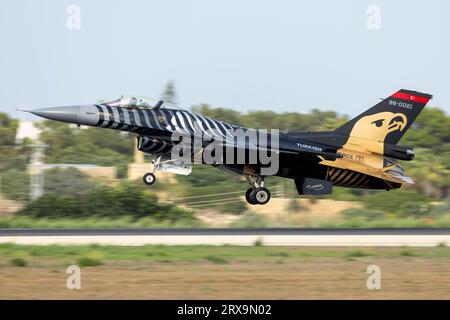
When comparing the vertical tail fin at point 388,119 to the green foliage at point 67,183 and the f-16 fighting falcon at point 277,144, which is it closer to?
the f-16 fighting falcon at point 277,144

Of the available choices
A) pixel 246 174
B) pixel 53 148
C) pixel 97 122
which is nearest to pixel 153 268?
pixel 97 122

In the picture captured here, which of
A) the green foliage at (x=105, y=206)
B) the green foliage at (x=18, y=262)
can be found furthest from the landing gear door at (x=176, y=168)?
the green foliage at (x=18, y=262)

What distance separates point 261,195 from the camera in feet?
98.5

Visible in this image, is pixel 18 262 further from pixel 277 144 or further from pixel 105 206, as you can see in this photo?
pixel 105 206

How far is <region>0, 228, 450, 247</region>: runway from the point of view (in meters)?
24.2

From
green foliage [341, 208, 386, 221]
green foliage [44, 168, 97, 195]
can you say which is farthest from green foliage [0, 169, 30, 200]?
green foliage [341, 208, 386, 221]

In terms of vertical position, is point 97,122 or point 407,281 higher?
point 97,122

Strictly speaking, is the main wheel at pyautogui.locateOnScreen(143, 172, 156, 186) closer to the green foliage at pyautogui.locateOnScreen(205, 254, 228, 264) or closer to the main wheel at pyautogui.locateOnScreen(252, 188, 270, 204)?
the main wheel at pyautogui.locateOnScreen(252, 188, 270, 204)

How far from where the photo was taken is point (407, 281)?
57.7 ft

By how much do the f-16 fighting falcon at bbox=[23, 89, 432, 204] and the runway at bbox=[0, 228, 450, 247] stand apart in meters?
2.14

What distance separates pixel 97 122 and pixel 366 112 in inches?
394

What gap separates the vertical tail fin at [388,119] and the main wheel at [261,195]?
3498 millimetres

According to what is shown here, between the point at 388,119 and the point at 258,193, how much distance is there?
18.2ft

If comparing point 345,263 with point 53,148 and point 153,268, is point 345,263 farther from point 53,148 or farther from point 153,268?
point 53,148
